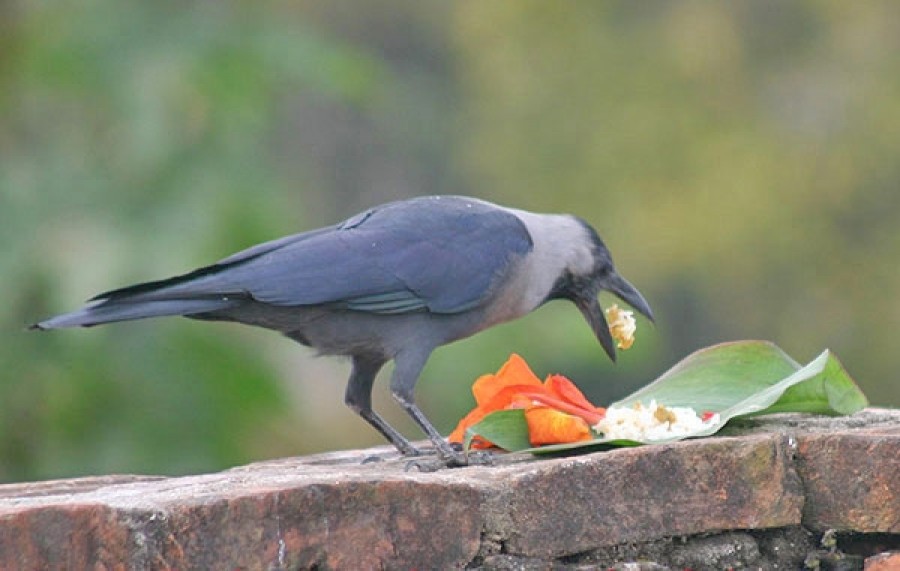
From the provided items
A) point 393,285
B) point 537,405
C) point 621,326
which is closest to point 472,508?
point 537,405

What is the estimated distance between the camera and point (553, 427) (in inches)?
177

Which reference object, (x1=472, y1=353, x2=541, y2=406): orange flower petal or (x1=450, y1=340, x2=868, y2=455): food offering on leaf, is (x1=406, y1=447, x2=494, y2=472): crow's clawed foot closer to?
(x1=450, y1=340, x2=868, y2=455): food offering on leaf

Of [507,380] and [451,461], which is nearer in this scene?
[451,461]

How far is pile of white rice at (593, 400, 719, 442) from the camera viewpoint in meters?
4.39

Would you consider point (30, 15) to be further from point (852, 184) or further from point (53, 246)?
point (852, 184)

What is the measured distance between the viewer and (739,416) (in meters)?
4.41

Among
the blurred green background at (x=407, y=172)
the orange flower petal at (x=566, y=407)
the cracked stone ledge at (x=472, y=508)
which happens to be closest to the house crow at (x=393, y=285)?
the orange flower petal at (x=566, y=407)

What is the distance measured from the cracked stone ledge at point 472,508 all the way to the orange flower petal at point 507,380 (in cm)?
77

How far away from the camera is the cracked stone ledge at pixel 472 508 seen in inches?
133

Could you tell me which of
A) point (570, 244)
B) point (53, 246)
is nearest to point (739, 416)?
point (570, 244)

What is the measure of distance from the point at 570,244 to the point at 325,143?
23080 mm

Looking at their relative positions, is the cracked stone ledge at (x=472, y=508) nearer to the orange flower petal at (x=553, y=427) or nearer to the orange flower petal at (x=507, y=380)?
the orange flower petal at (x=553, y=427)

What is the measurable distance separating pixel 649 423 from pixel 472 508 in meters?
0.84

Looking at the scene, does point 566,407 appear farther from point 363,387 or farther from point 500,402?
point 363,387
